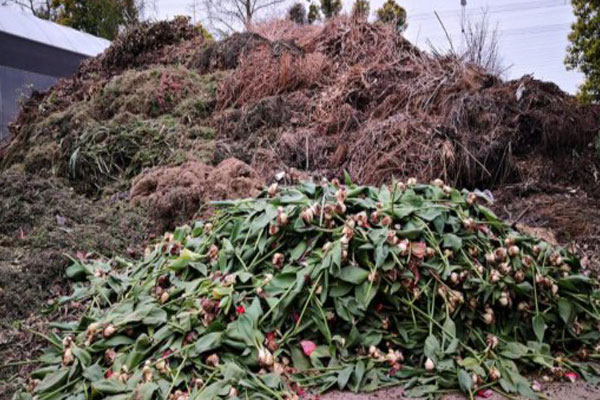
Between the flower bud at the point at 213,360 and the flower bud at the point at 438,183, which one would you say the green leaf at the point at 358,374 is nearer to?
the flower bud at the point at 213,360

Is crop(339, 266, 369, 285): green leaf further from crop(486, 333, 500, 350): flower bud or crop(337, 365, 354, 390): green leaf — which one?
crop(486, 333, 500, 350): flower bud

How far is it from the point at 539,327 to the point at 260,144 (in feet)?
9.94

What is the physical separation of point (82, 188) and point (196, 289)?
299 centimetres

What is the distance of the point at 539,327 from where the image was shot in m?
1.76

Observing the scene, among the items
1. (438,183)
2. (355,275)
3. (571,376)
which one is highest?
(438,183)

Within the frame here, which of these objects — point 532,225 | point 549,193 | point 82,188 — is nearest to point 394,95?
point 549,193

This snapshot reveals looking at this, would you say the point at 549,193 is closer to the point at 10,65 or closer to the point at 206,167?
the point at 206,167

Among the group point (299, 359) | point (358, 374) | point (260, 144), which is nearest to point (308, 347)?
point (299, 359)

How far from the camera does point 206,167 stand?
3.80 meters

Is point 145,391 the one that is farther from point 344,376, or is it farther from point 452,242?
point 452,242

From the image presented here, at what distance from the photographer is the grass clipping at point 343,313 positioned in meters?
1.58

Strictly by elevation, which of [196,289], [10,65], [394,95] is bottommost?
[196,289]

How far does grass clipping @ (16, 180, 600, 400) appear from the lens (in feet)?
5.19

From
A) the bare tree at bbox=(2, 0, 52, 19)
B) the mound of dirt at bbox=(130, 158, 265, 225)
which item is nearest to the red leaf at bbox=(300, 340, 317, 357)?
the mound of dirt at bbox=(130, 158, 265, 225)
